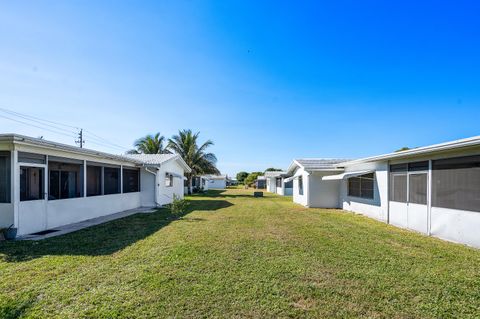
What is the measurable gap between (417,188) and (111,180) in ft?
49.5

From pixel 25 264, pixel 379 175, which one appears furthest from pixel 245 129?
pixel 25 264

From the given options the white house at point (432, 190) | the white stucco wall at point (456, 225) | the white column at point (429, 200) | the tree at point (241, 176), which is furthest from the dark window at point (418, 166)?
the tree at point (241, 176)

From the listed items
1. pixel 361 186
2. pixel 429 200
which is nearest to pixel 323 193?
pixel 361 186

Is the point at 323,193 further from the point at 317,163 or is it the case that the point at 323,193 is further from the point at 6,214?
the point at 6,214

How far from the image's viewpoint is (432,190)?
9102 mm

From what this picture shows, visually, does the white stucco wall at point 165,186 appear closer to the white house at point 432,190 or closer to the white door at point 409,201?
the white house at point 432,190


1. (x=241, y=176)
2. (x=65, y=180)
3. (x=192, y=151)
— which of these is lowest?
(x=241, y=176)

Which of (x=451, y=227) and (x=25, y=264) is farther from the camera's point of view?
(x=451, y=227)

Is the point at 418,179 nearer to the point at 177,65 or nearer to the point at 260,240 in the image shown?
the point at 260,240

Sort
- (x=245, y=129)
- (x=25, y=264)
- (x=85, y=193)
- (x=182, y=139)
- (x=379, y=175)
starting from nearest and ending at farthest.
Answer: (x=25, y=264) → (x=85, y=193) → (x=379, y=175) → (x=245, y=129) → (x=182, y=139)

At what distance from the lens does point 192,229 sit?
32.5 feet

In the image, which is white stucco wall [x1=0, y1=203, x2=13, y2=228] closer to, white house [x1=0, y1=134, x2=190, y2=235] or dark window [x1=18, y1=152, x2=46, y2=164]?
white house [x1=0, y1=134, x2=190, y2=235]

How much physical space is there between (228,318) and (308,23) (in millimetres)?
13431

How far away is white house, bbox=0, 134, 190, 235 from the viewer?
818 centimetres
